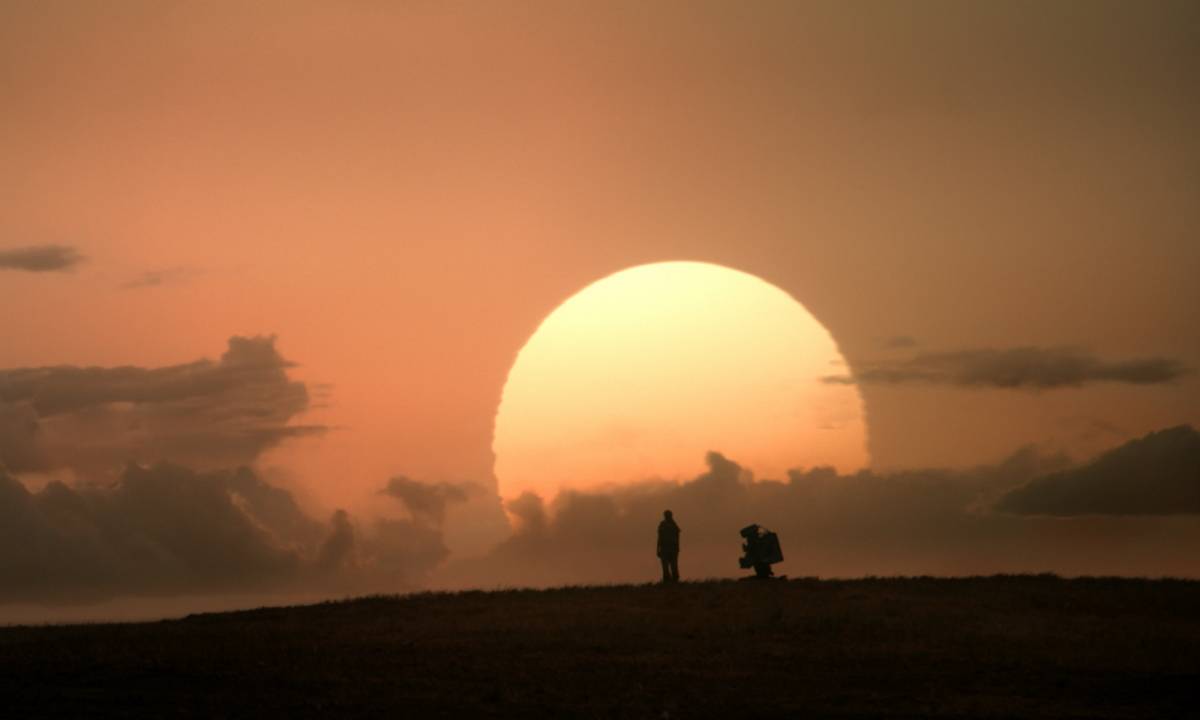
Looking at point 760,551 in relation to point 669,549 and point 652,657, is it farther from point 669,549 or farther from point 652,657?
point 652,657

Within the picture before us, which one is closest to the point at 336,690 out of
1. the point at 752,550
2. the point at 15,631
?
the point at 15,631

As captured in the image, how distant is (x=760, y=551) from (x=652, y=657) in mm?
16472

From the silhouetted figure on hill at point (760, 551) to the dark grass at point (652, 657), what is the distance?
3968 mm

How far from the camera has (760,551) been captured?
49.4 meters

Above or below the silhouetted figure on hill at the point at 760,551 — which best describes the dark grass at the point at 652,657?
below

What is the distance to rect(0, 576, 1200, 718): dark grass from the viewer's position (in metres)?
28.1

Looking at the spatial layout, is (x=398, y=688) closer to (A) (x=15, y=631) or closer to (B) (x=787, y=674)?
(B) (x=787, y=674)

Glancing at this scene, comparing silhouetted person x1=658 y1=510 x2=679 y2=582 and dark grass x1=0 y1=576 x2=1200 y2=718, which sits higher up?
silhouetted person x1=658 y1=510 x2=679 y2=582

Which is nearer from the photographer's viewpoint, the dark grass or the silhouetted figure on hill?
the dark grass

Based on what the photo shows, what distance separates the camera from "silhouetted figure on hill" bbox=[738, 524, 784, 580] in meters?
49.3

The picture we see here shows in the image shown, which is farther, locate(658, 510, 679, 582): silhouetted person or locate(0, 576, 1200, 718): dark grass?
locate(658, 510, 679, 582): silhouetted person

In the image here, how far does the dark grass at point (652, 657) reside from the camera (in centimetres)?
2811

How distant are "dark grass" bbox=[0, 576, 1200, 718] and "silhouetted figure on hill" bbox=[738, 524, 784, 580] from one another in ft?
13.0

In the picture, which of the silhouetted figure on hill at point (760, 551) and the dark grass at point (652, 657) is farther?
the silhouetted figure on hill at point (760, 551)
